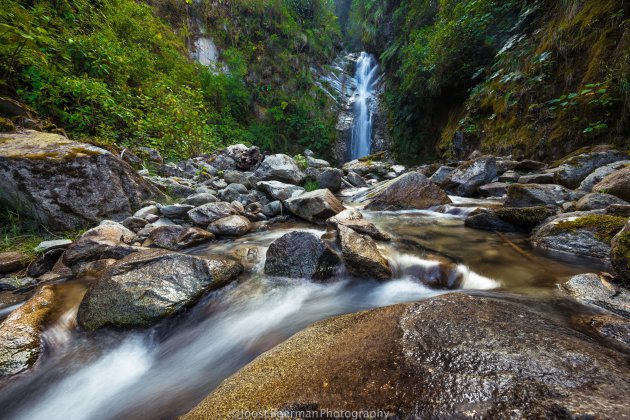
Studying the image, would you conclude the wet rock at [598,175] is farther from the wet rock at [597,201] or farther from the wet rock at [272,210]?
the wet rock at [272,210]

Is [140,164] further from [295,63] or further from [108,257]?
[295,63]

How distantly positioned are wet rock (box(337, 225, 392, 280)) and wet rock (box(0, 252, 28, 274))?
11.6 feet

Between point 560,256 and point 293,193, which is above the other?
point 293,193

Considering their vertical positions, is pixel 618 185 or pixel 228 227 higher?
pixel 618 185

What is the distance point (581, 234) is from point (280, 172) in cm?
631

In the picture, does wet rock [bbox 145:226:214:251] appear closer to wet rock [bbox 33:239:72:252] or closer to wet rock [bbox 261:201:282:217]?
wet rock [bbox 33:239:72:252]

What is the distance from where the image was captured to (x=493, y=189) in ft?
19.1

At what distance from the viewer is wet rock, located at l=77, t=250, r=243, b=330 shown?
6.91ft

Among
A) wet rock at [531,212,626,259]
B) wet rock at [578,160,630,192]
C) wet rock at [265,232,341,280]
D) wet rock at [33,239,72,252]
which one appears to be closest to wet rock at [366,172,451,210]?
wet rock at [578,160,630,192]

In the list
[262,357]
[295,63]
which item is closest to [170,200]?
[262,357]

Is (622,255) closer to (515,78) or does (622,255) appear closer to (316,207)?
(316,207)

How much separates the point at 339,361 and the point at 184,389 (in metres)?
1.18

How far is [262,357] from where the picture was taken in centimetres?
151

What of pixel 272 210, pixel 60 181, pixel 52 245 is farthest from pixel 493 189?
pixel 60 181
